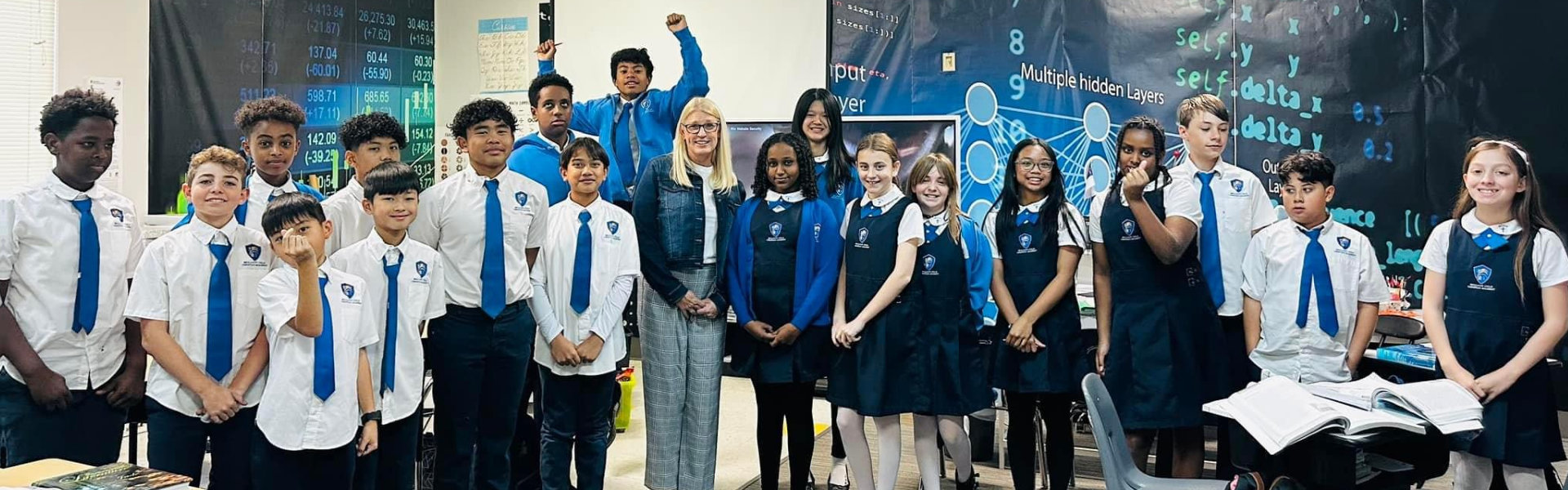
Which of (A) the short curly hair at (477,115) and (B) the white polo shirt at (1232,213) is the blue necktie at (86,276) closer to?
(A) the short curly hair at (477,115)

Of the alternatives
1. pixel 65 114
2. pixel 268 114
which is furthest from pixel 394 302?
pixel 65 114

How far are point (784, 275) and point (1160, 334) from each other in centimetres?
113

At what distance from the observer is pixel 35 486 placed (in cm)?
200

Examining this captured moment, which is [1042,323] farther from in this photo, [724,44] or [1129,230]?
[724,44]

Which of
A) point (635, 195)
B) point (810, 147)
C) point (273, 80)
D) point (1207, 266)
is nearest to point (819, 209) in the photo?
point (810, 147)

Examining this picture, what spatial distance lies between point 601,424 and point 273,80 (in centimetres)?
357

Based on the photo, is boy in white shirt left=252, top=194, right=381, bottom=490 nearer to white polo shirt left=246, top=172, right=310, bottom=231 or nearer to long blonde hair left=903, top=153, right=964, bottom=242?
white polo shirt left=246, top=172, right=310, bottom=231

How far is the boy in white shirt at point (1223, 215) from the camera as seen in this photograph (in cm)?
338

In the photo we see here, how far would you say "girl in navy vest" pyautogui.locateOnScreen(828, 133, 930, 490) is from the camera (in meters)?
3.34

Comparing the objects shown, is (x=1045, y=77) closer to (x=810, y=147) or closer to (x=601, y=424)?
(x=810, y=147)

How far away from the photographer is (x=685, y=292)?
3484mm

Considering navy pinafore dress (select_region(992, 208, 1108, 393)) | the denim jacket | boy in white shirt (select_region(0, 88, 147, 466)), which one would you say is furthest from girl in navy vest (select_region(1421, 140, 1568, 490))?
boy in white shirt (select_region(0, 88, 147, 466))

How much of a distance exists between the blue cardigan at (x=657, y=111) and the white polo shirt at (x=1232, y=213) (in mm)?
1804

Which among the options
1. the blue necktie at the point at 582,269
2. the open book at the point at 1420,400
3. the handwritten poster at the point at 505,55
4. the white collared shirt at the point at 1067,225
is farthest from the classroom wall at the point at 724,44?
the open book at the point at 1420,400
